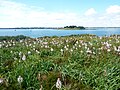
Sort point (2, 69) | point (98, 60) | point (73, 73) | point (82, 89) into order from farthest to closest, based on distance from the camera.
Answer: point (98, 60), point (2, 69), point (73, 73), point (82, 89)

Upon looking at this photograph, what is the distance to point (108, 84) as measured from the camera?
Result: 903 centimetres

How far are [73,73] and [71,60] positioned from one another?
193 centimetres

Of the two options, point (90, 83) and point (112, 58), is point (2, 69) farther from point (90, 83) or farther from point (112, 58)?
point (112, 58)

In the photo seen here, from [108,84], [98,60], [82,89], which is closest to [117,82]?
[108,84]

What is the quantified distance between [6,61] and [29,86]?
3.18 m

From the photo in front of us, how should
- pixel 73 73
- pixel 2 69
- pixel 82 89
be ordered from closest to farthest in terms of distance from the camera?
pixel 82 89 → pixel 73 73 → pixel 2 69

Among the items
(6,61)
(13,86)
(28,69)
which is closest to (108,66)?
(28,69)

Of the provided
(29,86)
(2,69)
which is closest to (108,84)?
(29,86)

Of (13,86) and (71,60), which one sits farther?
(71,60)

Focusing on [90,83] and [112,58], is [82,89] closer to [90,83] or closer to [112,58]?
[90,83]

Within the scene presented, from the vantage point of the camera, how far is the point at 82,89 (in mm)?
8914

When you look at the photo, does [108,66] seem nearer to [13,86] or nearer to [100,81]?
[100,81]

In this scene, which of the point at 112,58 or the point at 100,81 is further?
the point at 112,58

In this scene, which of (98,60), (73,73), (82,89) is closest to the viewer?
(82,89)
